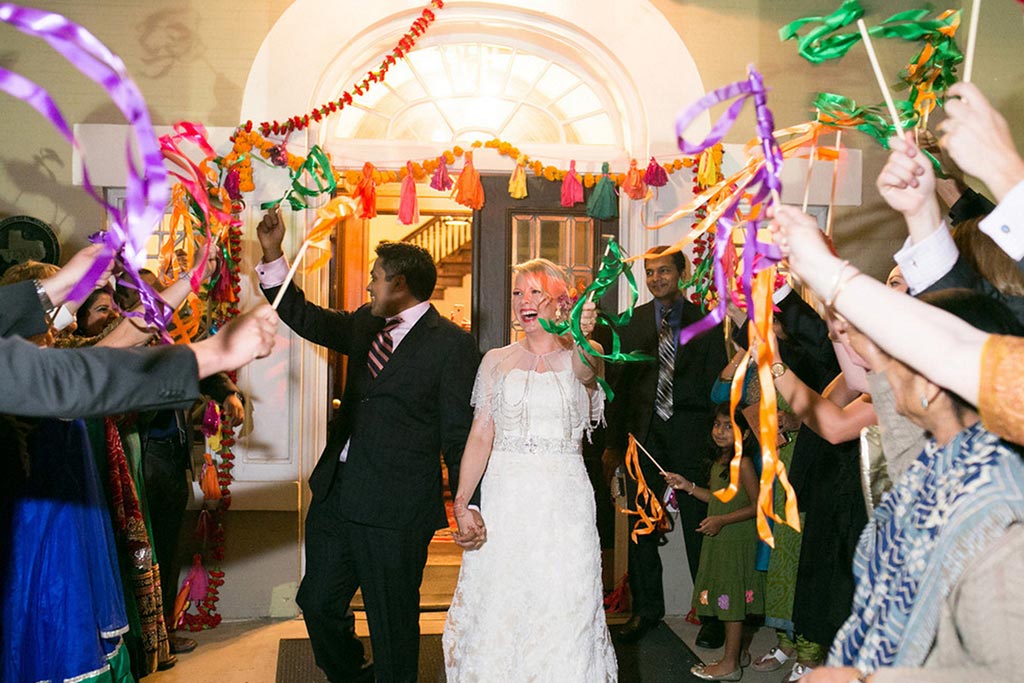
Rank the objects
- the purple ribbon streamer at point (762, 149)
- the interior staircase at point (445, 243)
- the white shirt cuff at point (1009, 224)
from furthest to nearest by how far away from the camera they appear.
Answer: the interior staircase at point (445, 243) → the white shirt cuff at point (1009, 224) → the purple ribbon streamer at point (762, 149)

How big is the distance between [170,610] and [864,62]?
5201 mm

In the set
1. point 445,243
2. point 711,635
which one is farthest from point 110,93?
point 445,243

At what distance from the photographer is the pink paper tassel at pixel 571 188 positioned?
225 inches

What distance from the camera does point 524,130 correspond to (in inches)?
239

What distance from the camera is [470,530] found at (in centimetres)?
352

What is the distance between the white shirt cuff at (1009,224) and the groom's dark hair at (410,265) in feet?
8.61

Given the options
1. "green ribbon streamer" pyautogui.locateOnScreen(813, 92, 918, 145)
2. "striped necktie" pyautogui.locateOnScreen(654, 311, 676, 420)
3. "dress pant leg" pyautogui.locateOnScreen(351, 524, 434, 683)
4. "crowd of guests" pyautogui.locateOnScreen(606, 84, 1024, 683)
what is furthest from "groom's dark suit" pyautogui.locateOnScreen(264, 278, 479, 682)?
"green ribbon streamer" pyautogui.locateOnScreen(813, 92, 918, 145)

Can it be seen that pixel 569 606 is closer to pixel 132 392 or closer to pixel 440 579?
pixel 132 392

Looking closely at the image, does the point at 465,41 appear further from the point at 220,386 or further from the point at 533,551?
the point at 220,386

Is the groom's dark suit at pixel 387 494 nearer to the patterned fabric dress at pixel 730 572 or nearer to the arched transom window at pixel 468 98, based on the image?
the patterned fabric dress at pixel 730 572

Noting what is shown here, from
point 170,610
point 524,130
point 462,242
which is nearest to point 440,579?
point 170,610

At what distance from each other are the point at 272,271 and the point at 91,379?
7.24ft

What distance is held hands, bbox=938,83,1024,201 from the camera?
1732mm

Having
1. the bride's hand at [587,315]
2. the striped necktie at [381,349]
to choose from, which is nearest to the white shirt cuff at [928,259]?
the bride's hand at [587,315]
